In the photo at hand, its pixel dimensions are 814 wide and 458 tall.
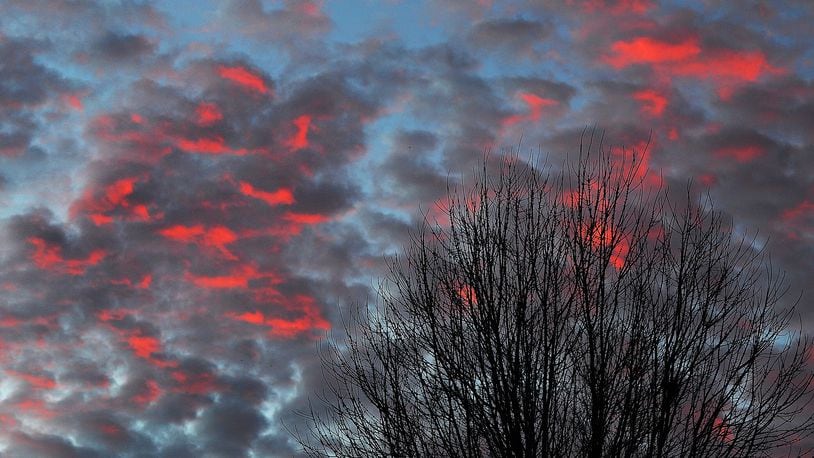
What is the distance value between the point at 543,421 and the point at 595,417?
54cm

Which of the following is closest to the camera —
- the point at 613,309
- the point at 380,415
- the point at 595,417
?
the point at 595,417

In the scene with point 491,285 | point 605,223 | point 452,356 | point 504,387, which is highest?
point 605,223

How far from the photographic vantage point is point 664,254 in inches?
369

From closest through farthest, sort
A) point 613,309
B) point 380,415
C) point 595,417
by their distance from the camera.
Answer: point 595,417
point 613,309
point 380,415

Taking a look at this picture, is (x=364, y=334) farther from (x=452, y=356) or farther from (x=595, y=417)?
(x=595, y=417)

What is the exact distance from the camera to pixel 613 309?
878cm

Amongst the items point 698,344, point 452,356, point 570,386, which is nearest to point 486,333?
point 452,356

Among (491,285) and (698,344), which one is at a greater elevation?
(491,285)

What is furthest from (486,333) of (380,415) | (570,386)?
(380,415)

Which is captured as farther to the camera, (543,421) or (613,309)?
(613,309)

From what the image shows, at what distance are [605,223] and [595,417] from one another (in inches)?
88.2

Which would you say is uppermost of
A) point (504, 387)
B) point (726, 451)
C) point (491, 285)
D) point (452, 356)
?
point (491, 285)

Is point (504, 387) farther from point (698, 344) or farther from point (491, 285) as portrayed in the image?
point (698, 344)

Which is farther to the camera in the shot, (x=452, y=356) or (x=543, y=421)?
(x=452, y=356)
